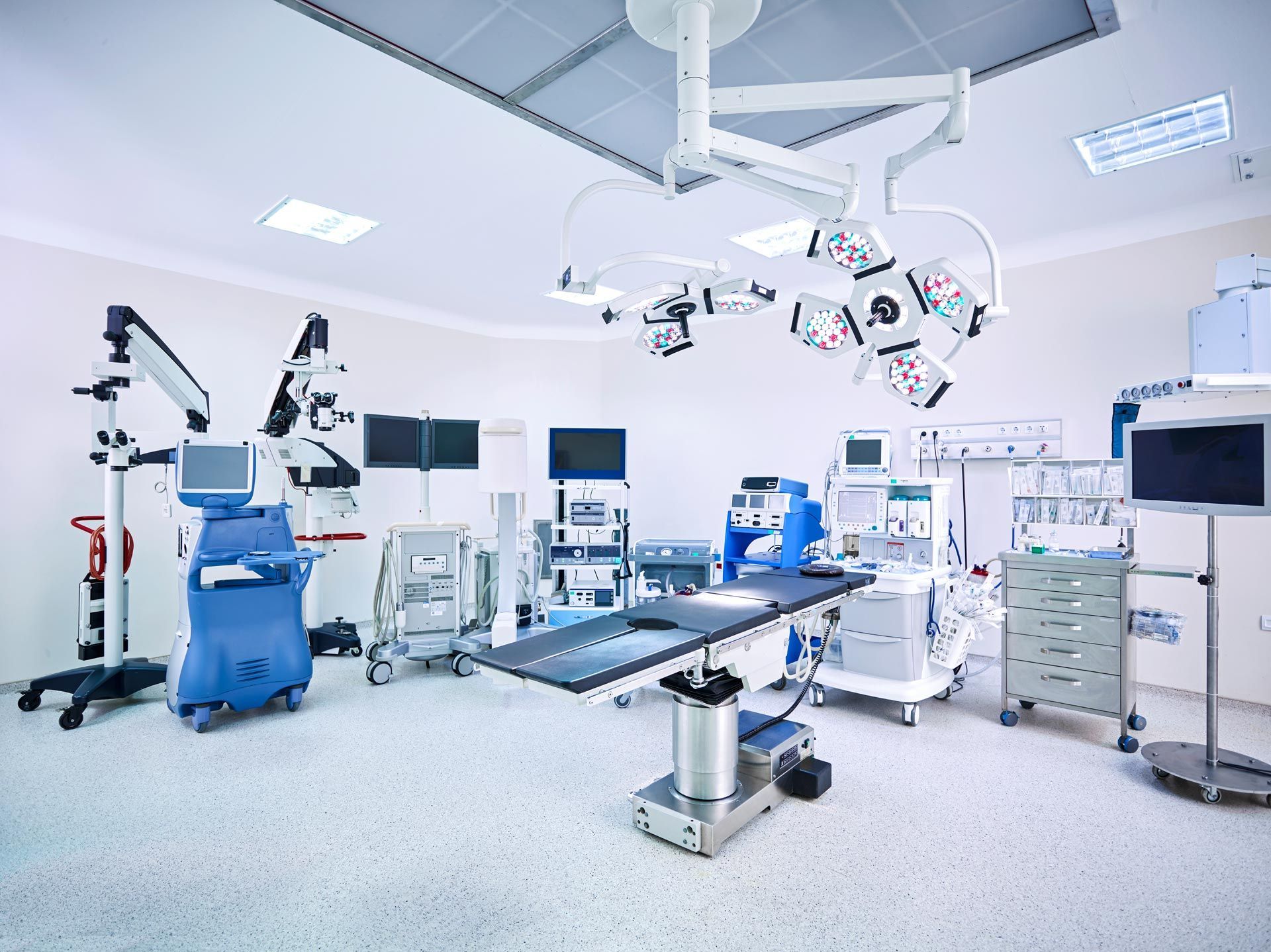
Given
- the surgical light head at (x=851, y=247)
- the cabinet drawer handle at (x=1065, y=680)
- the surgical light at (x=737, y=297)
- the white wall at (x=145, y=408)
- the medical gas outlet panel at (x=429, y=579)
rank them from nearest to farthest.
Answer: the surgical light head at (x=851, y=247), the surgical light at (x=737, y=297), the cabinet drawer handle at (x=1065, y=680), the white wall at (x=145, y=408), the medical gas outlet panel at (x=429, y=579)

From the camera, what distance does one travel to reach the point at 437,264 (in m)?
5.20

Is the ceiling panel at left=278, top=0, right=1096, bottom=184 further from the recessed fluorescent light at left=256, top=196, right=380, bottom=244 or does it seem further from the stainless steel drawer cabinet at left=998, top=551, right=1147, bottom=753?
the stainless steel drawer cabinet at left=998, top=551, right=1147, bottom=753

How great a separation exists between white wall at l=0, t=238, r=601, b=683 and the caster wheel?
1.09 meters

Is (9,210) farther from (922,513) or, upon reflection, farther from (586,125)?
(922,513)

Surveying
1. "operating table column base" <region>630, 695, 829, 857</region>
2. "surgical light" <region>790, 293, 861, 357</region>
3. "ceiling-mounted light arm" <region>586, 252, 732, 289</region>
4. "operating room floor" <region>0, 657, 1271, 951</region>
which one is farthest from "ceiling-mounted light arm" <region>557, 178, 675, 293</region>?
"operating room floor" <region>0, 657, 1271, 951</region>

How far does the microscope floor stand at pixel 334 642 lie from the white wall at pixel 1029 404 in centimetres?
297

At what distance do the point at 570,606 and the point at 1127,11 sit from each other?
13.6 ft

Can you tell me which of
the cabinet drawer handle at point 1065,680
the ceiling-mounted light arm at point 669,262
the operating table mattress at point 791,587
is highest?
the ceiling-mounted light arm at point 669,262

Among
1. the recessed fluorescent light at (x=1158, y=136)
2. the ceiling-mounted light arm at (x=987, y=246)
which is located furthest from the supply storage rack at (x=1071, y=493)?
the ceiling-mounted light arm at (x=987, y=246)

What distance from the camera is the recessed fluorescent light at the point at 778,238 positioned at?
4.46 meters

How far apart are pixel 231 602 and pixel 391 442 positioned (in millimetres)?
1925

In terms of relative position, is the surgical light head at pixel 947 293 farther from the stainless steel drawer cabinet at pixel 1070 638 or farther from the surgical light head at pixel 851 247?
the stainless steel drawer cabinet at pixel 1070 638

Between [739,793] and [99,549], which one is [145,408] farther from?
[739,793]

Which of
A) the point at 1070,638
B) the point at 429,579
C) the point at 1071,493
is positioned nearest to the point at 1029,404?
the point at 1071,493
